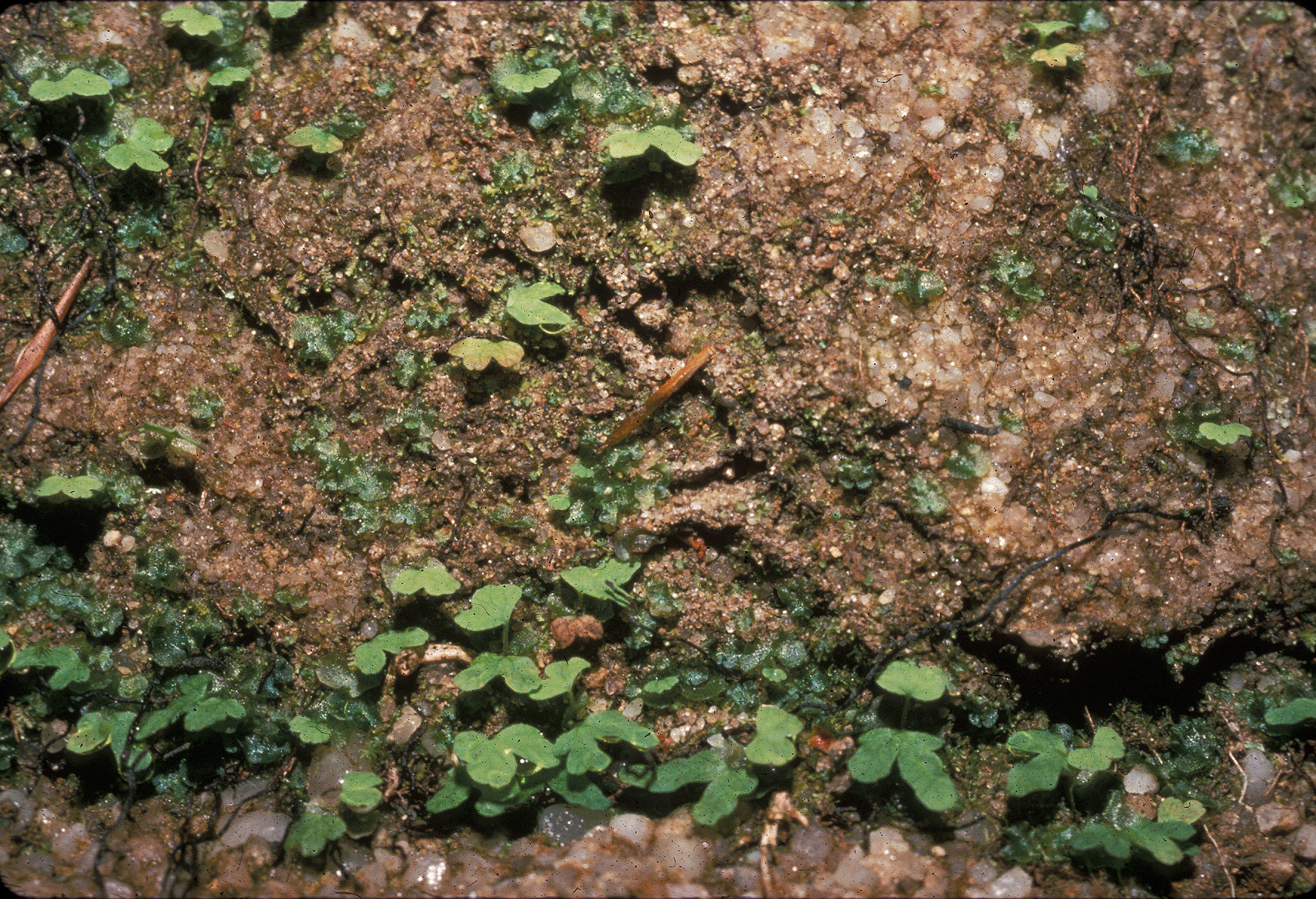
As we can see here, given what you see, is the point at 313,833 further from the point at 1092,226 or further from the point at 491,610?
the point at 1092,226

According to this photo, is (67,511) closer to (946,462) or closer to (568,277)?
(568,277)

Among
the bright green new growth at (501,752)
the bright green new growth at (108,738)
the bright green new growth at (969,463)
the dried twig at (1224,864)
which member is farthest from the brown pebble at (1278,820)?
the bright green new growth at (108,738)

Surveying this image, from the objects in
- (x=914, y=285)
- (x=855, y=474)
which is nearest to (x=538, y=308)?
(x=855, y=474)

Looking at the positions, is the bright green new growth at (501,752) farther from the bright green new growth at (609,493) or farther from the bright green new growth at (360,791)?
the bright green new growth at (609,493)

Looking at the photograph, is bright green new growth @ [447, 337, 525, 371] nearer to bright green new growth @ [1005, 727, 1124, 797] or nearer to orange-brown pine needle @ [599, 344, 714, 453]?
orange-brown pine needle @ [599, 344, 714, 453]

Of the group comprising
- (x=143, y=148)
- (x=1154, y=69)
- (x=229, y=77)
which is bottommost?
(x=143, y=148)
